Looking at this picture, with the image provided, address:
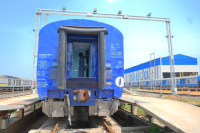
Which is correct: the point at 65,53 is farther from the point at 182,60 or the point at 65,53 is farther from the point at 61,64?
the point at 182,60

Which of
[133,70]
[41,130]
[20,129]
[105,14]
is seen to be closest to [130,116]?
[41,130]

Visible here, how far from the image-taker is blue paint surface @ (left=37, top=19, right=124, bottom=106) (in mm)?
4988

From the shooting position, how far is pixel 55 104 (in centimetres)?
496

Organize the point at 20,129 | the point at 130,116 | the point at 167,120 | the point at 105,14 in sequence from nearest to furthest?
the point at 167,120 < the point at 20,129 < the point at 130,116 < the point at 105,14

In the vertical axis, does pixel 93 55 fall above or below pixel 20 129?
above

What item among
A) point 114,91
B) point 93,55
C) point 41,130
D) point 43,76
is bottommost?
point 41,130

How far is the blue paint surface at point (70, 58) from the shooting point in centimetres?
499

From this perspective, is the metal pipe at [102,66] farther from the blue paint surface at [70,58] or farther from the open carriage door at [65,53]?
the blue paint surface at [70,58]

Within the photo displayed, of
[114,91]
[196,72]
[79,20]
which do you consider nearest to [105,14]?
[79,20]

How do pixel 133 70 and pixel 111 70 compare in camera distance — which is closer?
pixel 111 70

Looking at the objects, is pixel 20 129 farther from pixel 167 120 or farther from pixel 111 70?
pixel 167 120

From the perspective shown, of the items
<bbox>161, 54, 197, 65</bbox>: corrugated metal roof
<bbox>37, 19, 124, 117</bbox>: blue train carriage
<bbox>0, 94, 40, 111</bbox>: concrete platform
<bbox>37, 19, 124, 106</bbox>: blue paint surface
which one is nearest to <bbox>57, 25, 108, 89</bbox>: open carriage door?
<bbox>37, 19, 124, 117</bbox>: blue train carriage

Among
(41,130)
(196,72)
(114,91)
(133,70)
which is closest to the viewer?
(41,130)

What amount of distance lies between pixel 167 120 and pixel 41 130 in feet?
12.1
